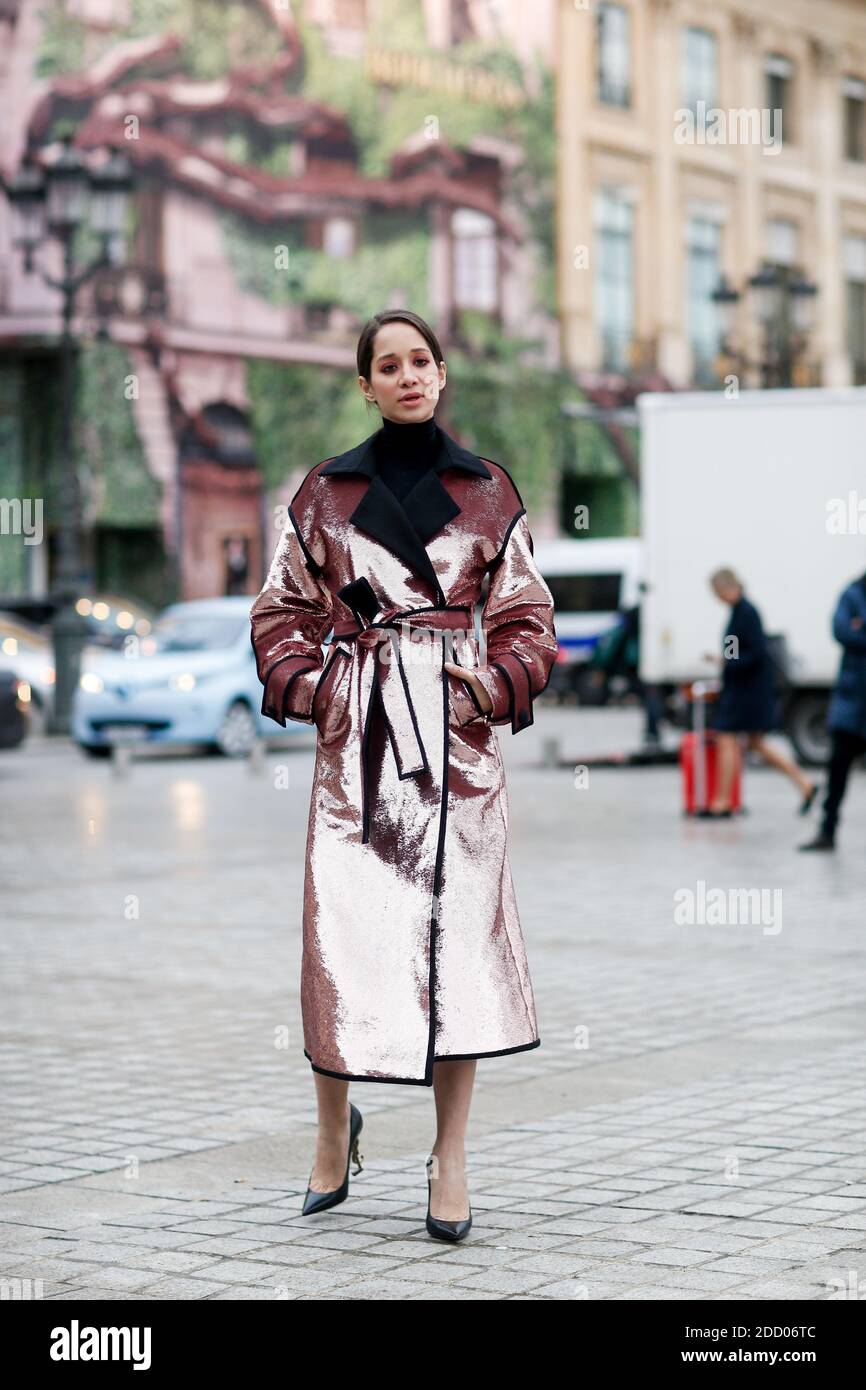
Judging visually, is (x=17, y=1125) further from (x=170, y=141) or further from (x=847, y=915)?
(x=170, y=141)

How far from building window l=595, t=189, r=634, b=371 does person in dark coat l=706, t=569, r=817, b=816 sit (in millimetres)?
29699

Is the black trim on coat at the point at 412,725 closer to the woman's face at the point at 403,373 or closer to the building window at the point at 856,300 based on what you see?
the woman's face at the point at 403,373

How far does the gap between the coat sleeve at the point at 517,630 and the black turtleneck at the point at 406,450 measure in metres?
0.23

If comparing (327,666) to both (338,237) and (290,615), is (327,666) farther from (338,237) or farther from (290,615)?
(338,237)

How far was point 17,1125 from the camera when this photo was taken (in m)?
6.19

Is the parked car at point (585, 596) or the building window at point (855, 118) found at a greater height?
the building window at point (855, 118)

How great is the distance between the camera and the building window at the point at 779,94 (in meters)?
47.6

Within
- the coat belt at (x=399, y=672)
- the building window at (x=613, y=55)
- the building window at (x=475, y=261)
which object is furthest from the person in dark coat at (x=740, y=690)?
the building window at (x=613, y=55)

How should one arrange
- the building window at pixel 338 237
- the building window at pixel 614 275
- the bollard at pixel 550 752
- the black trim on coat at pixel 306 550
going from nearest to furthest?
the black trim on coat at pixel 306 550
the bollard at pixel 550 752
the building window at pixel 338 237
the building window at pixel 614 275

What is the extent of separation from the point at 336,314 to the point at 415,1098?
1304 inches

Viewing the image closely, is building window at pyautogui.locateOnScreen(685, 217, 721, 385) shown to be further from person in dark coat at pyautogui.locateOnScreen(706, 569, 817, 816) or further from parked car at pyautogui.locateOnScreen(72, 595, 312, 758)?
person in dark coat at pyautogui.locateOnScreen(706, 569, 817, 816)

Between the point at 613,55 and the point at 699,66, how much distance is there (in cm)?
218

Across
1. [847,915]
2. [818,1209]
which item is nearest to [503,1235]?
[818,1209]

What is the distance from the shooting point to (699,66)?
4606 cm
